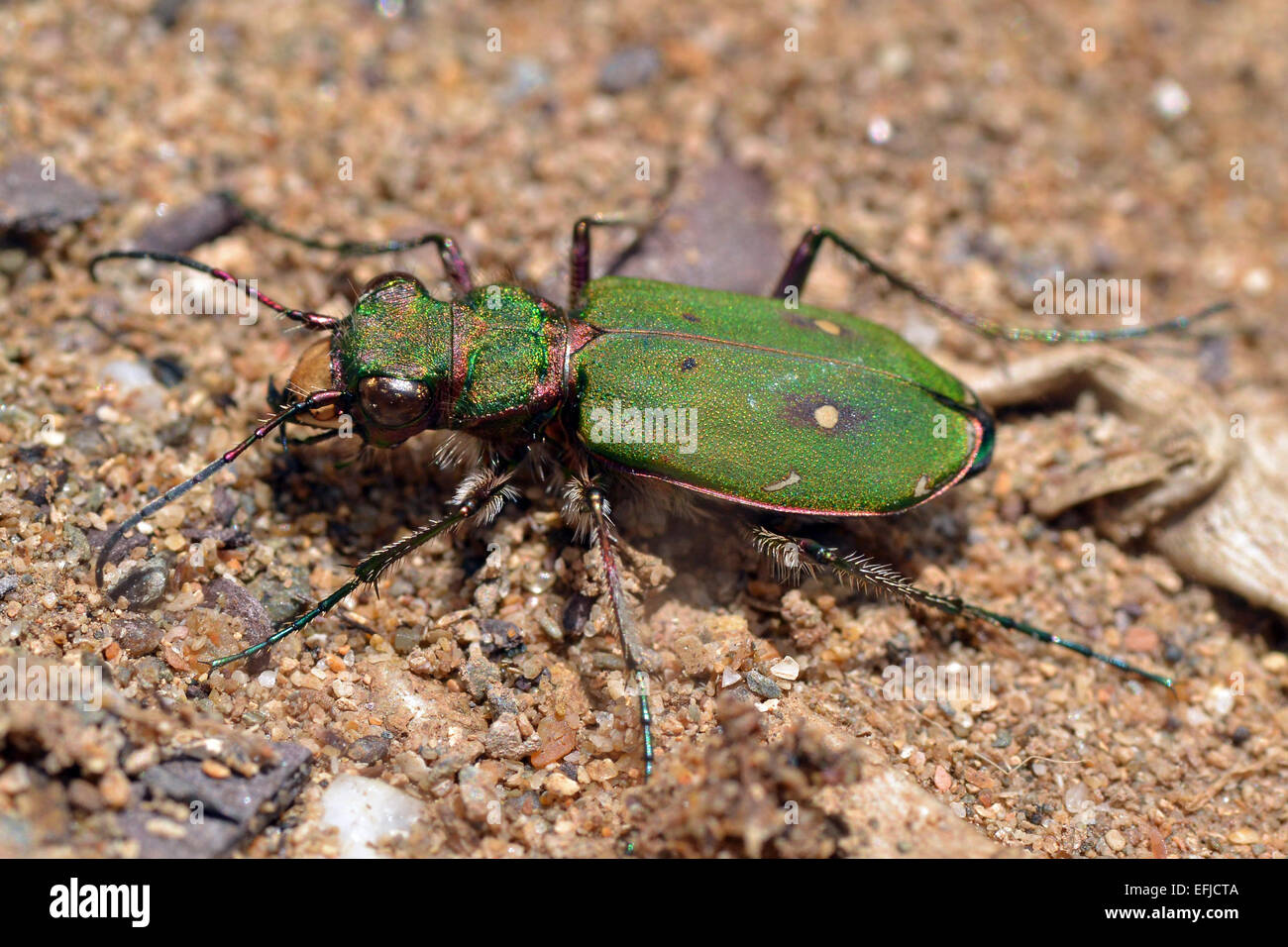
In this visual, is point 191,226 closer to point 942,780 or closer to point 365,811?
point 365,811

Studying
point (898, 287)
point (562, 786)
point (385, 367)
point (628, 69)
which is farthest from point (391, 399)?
point (628, 69)

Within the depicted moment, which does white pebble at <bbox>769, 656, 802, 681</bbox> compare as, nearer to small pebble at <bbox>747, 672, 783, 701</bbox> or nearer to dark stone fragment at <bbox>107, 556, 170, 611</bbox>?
small pebble at <bbox>747, 672, 783, 701</bbox>

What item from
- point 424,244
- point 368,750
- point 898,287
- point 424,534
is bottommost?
point 368,750

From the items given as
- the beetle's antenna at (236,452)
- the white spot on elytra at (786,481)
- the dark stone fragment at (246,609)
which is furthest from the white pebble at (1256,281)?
the dark stone fragment at (246,609)

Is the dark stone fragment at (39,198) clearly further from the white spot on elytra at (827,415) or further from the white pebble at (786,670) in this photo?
the white pebble at (786,670)

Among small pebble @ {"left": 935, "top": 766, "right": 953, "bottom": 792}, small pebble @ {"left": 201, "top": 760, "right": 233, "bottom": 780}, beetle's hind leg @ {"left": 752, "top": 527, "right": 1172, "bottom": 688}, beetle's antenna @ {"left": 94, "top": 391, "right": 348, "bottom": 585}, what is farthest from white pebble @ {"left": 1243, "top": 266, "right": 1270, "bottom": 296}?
small pebble @ {"left": 201, "top": 760, "right": 233, "bottom": 780}
